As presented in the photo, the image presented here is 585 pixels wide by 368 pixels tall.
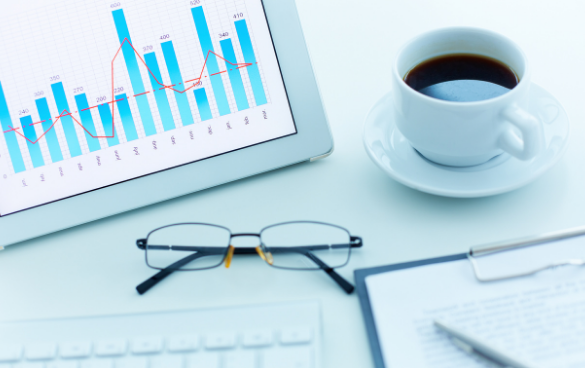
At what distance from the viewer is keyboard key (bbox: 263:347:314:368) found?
0.40m

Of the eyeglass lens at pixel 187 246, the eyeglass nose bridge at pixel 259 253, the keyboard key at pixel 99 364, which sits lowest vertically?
the keyboard key at pixel 99 364

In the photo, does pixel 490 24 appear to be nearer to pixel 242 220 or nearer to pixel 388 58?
pixel 388 58

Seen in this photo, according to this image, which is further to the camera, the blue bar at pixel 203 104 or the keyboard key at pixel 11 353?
the blue bar at pixel 203 104

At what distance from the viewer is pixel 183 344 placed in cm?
43

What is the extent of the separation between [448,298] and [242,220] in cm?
24

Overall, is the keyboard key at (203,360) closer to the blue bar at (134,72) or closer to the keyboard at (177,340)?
the keyboard at (177,340)

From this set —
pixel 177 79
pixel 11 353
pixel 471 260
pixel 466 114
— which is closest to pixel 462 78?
pixel 466 114

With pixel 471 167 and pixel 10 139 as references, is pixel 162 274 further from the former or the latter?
pixel 471 167

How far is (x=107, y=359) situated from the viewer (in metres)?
0.43

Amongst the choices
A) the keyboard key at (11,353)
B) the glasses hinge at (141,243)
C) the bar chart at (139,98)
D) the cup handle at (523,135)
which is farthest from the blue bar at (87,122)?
the cup handle at (523,135)

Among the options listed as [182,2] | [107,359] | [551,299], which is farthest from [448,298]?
[182,2]

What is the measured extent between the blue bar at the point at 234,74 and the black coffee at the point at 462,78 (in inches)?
7.3

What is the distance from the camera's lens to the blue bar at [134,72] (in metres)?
0.53

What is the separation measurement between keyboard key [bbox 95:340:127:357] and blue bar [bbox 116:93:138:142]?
0.23 metres
